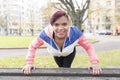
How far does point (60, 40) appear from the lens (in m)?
3.44

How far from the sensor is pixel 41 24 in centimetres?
6203

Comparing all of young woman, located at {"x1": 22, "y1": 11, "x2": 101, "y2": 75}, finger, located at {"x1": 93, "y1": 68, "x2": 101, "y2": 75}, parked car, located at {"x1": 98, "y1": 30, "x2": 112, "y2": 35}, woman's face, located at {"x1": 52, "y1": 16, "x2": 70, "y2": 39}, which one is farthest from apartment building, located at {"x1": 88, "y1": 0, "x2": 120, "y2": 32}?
finger, located at {"x1": 93, "y1": 68, "x2": 101, "y2": 75}

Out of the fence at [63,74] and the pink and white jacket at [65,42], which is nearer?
the fence at [63,74]

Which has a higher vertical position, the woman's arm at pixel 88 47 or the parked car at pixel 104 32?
the woman's arm at pixel 88 47

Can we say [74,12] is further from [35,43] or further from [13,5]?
[13,5]

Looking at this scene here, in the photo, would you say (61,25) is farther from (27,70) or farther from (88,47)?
(27,70)

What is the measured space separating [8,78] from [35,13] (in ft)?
176

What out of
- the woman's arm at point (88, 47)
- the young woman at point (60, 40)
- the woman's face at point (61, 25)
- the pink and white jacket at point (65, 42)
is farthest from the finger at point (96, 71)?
the woman's face at point (61, 25)

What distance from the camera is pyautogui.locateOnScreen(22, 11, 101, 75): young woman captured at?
3.22 m

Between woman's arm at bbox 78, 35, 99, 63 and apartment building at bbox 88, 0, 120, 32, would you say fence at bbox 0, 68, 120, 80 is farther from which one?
apartment building at bbox 88, 0, 120, 32

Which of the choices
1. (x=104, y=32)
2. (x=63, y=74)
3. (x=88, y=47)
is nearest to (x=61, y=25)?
(x=88, y=47)

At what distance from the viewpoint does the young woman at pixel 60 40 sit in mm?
3223

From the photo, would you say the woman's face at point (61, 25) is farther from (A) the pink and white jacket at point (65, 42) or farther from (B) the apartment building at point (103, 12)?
(B) the apartment building at point (103, 12)

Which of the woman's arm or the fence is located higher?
the woman's arm
